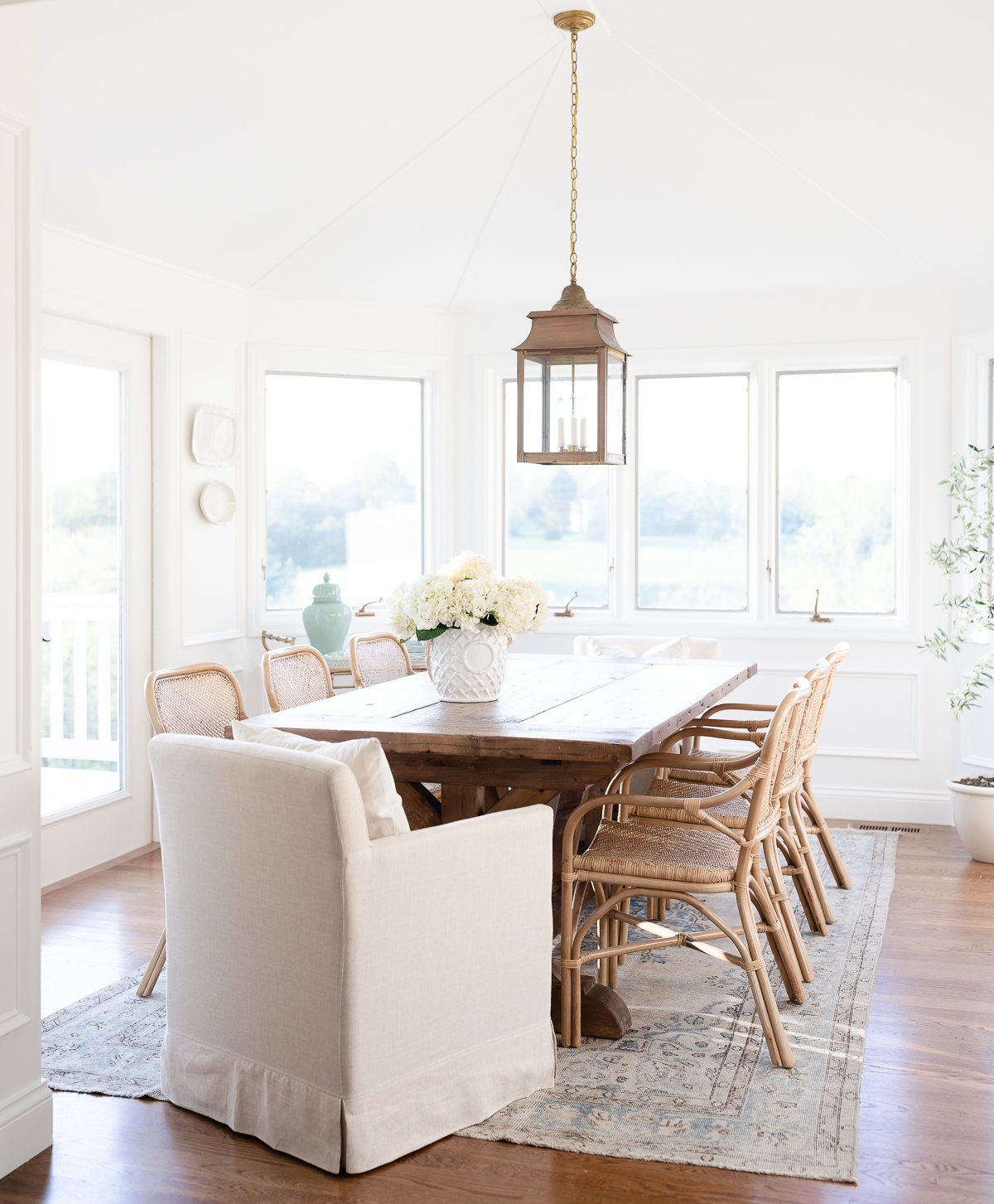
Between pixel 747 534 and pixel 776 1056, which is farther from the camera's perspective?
pixel 747 534

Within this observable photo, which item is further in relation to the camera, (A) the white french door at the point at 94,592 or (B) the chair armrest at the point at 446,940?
(A) the white french door at the point at 94,592

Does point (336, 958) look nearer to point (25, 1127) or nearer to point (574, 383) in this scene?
point (25, 1127)

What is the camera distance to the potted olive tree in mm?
5133

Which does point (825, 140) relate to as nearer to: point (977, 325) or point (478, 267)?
point (977, 325)

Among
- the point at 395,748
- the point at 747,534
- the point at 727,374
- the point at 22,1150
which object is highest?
the point at 727,374

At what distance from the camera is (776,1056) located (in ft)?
10.3

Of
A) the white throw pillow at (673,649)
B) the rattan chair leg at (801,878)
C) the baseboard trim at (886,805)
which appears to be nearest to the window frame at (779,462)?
the baseboard trim at (886,805)

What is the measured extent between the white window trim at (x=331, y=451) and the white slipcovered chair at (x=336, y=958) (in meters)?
3.16

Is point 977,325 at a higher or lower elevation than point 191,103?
lower

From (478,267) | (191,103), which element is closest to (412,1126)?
(191,103)

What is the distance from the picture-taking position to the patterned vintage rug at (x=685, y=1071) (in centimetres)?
273

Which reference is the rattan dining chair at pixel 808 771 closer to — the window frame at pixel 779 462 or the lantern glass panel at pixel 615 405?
the lantern glass panel at pixel 615 405

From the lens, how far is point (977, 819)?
16.8ft

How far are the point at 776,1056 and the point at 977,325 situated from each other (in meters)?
3.84
